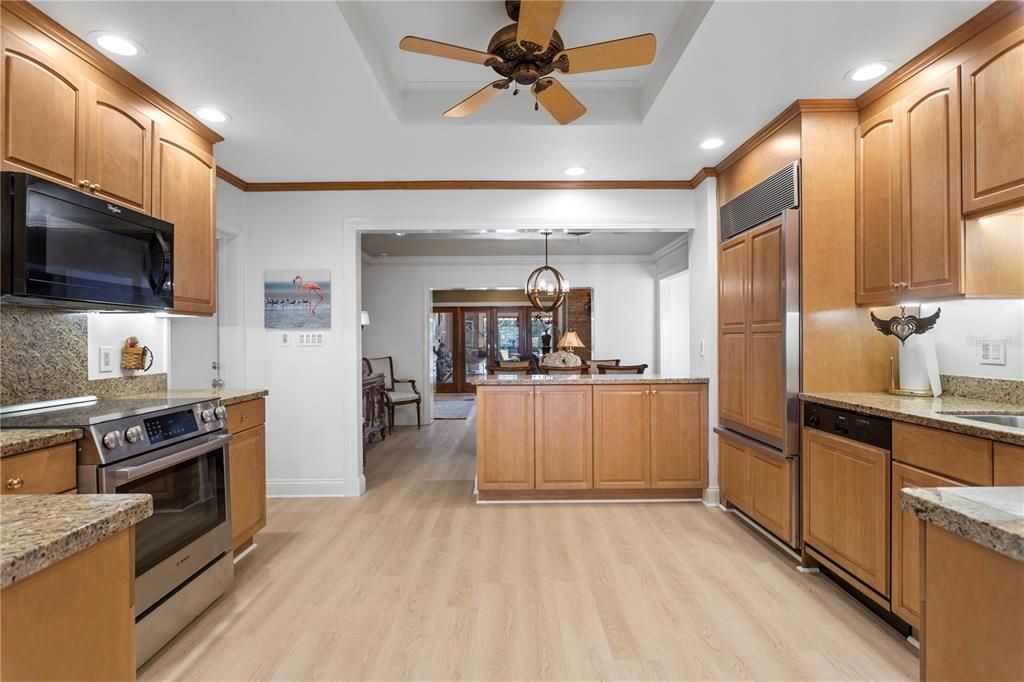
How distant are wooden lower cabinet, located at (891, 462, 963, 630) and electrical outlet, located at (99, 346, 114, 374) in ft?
11.8

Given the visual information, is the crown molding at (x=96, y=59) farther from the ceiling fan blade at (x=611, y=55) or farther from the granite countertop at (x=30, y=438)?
the ceiling fan blade at (x=611, y=55)

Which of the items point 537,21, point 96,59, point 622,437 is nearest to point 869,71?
point 537,21

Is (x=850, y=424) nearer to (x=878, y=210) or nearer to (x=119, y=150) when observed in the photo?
(x=878, y=210)

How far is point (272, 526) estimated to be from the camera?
10.5 ft

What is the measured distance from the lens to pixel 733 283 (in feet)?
10.6

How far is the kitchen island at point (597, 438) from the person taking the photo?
11.8ft

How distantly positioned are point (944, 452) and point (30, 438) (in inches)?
118

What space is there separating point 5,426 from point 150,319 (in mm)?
1285

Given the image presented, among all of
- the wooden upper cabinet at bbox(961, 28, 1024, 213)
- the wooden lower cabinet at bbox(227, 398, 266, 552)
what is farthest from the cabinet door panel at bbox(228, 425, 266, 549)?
the wooden upper cabinet at bbox(961, 28, 1024, 213)

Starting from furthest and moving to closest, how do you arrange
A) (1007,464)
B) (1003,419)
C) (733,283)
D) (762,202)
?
1. (733,283)
2. (762,202)
3. (1003,419)
4. (1007,464)

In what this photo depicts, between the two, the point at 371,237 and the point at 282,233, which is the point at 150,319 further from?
the point at 371,237

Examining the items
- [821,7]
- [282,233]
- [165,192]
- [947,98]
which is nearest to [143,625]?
[165,192]

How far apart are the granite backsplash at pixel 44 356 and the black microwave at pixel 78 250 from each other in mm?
298

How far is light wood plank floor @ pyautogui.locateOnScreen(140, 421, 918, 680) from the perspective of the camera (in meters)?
1.82
